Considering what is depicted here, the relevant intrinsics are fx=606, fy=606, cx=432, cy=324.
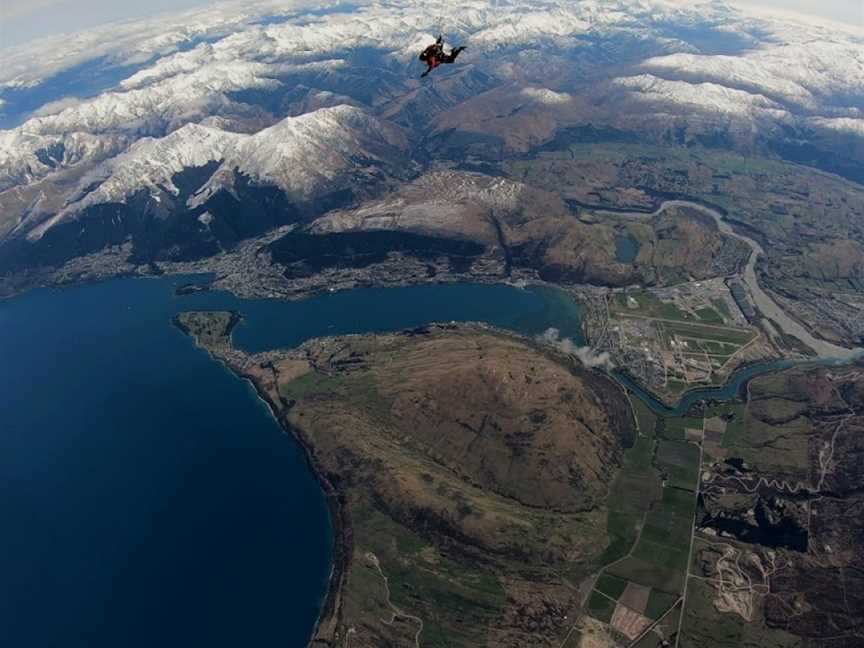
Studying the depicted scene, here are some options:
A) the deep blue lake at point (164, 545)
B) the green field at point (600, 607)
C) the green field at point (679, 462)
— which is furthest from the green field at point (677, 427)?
the deep blue lake at point (164, 545)

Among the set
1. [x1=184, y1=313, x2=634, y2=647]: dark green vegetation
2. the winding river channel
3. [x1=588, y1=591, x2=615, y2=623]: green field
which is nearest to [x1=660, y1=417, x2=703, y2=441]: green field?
[x1=184, y1=313, x2=634, y2=647]: dark green vegetation

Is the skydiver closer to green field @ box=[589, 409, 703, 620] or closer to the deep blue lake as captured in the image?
the deep blue lake

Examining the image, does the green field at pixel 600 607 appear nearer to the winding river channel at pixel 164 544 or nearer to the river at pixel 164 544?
the winding river channel at pixel 164 544

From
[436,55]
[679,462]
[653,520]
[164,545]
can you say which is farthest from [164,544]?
[679,462]

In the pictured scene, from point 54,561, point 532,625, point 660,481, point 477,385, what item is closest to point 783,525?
point 660,481

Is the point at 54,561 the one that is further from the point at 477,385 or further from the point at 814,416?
the point at 814,416

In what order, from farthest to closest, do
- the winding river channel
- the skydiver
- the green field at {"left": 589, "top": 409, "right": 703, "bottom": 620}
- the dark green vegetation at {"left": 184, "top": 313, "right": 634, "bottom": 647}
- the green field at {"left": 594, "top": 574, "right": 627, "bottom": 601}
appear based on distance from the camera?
the green field at {"left": 589, "top": 409, "right": 703, "bottom": 620} → the green field at {"left": 594, "top": 574, "right": 627, "bottom": 601} → the winding river channel → the dark green vegetation at {"left": 184, "top": 313, "right": 634, "bottom": 647} → the skydiver

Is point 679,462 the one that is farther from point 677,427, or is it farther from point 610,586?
point 610,586

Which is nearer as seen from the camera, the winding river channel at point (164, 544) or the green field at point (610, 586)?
the winding river channel at point (164, 544)

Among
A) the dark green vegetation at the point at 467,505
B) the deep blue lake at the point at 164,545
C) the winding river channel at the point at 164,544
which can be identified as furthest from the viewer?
the winding river channel at the point at 164,544
